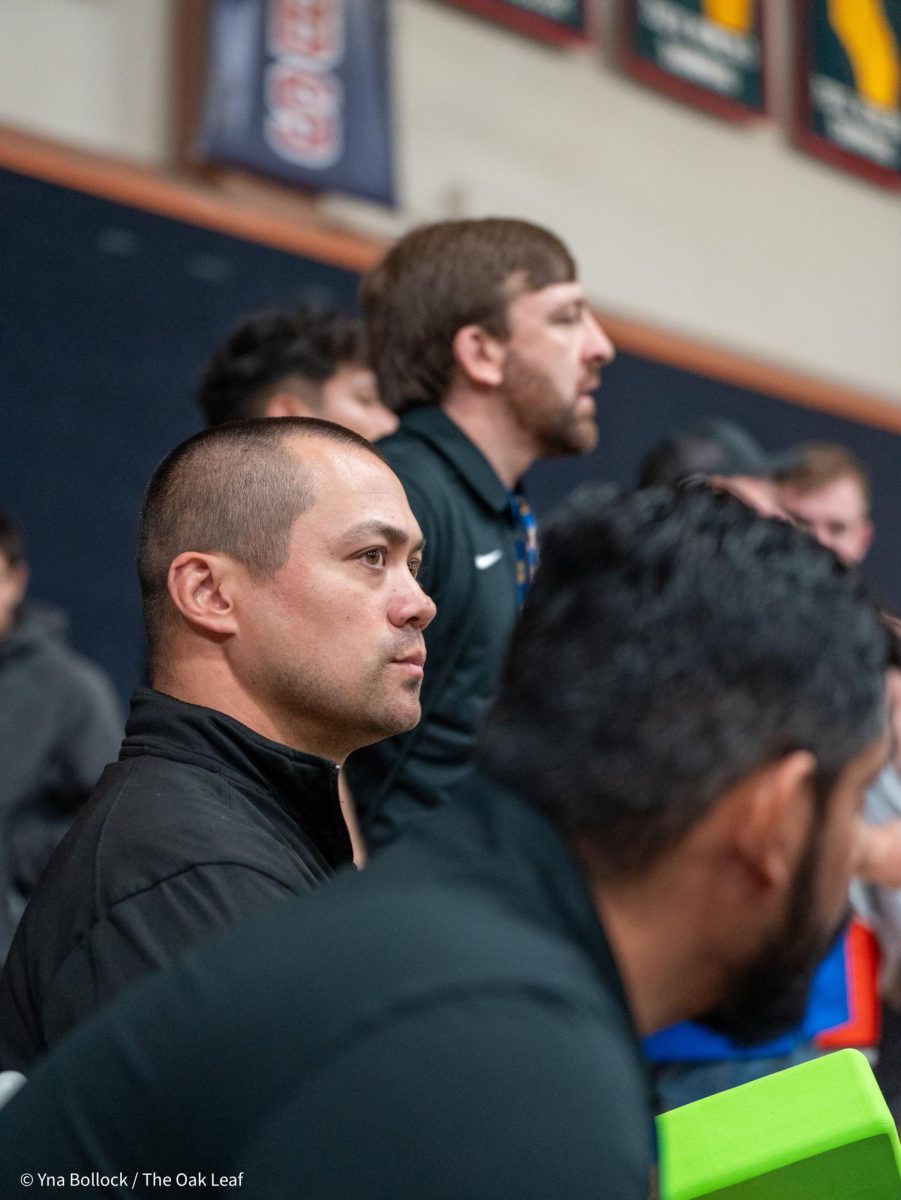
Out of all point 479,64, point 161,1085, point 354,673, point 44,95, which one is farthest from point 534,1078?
point 479,64

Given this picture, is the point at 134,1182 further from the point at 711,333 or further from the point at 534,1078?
the point at 711,333

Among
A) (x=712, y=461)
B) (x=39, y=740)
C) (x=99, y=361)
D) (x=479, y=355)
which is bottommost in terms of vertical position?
(x=39, y=740)

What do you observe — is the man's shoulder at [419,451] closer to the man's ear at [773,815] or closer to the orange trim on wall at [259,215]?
the man's ear at [773,815]

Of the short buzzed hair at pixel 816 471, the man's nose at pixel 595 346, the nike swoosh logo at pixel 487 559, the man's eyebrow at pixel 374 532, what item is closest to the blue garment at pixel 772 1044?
the nike swoosh logo at pixel 487 559

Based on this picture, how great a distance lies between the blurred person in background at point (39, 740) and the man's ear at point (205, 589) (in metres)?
1.26

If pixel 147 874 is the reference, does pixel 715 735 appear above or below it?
above

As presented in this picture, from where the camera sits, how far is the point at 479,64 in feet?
16.7

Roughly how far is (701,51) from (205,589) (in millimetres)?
4457

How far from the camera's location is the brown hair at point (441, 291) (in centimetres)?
236

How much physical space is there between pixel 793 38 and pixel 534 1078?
568cm

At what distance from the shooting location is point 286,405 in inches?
101

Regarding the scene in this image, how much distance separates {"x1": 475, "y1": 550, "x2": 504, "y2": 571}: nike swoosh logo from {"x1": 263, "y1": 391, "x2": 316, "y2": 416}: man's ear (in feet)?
1.65

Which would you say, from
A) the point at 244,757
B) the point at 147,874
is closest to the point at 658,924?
the point at 147,874

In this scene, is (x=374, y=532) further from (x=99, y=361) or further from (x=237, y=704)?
(x=99, y=361)
